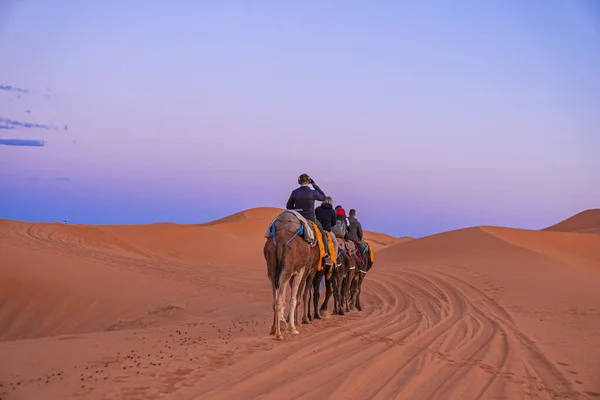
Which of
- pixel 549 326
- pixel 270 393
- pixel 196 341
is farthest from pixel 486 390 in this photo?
pixel 549 326

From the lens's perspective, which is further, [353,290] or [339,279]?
[353,290]

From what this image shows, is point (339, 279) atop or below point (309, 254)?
below

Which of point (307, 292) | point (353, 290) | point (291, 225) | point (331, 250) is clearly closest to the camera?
point (291, 225)

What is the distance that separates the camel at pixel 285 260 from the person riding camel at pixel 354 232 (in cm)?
460

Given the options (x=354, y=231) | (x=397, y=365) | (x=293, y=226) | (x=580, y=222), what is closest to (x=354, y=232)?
(x=354, y=231)

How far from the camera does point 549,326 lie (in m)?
14.4

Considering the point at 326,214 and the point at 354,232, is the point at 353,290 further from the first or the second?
the point at 326,214

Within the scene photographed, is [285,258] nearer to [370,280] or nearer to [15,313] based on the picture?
[15,313]

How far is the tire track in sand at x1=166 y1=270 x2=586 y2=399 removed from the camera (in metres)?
7.48

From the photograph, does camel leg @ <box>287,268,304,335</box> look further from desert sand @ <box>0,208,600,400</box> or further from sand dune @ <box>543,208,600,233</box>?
sand dune @ <box>543,208,600,233</box>

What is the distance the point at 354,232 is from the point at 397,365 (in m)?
8.03

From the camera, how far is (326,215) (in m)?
→ 14.8

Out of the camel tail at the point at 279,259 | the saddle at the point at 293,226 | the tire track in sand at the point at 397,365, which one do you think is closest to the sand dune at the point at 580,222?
the tire track in sand at the point at 397,365

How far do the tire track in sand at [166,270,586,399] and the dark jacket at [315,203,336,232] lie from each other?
2255 mm
